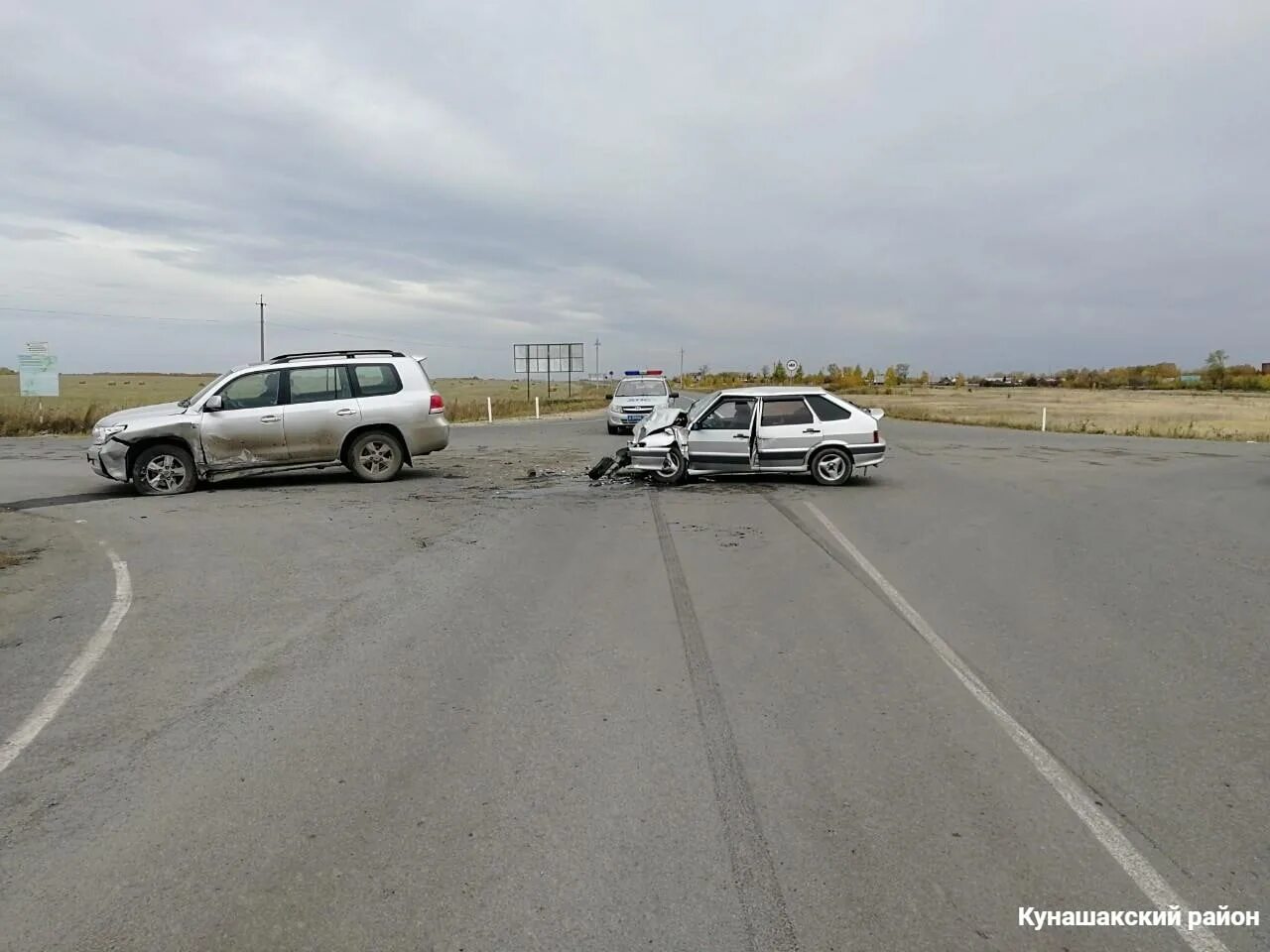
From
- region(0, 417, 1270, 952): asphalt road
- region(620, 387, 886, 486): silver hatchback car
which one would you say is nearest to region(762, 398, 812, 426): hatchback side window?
→ region(620, 387, 886, 486): silver hatchback car

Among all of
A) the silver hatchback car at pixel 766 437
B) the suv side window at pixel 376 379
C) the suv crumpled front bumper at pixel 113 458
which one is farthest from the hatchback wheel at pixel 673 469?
the suv crumpled front bumper at pixel 113 458

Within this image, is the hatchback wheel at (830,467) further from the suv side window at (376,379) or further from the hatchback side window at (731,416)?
the suv side window at (376,379)

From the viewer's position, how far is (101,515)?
1135 cm

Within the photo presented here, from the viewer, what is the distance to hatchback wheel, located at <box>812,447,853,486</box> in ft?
48.3

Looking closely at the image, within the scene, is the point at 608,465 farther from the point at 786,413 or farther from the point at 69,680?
the point at 69,680

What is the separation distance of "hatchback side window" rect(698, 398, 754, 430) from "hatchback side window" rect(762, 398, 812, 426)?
0.27m

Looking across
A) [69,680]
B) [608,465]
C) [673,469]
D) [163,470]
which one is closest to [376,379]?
[163,470]

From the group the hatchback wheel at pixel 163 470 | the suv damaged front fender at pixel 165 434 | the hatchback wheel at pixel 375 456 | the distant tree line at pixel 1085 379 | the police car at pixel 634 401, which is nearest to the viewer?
the suv damaged front fender at pixel 165 434

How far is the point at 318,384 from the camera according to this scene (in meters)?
13.8

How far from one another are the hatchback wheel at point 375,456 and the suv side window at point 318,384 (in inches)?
30.4

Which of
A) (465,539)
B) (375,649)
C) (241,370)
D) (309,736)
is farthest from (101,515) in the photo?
(309,736)

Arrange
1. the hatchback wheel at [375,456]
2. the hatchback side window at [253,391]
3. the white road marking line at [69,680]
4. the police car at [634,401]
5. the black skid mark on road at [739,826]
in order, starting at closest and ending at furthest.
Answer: the black skid mark on road at [739,826]
the white road marking line at [69,680]
the hatchback side window at [253,391]
the hatchback wheel at [375,456]
the police car at [634,401]

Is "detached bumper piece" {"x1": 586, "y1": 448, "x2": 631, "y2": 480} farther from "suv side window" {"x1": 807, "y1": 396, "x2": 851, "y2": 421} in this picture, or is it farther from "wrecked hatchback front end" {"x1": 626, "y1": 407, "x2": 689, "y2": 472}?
"suv side window" {"x1": 807, "y1": 396, "x2": 851, "y2": 421}

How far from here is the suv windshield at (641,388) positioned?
2847 cm
